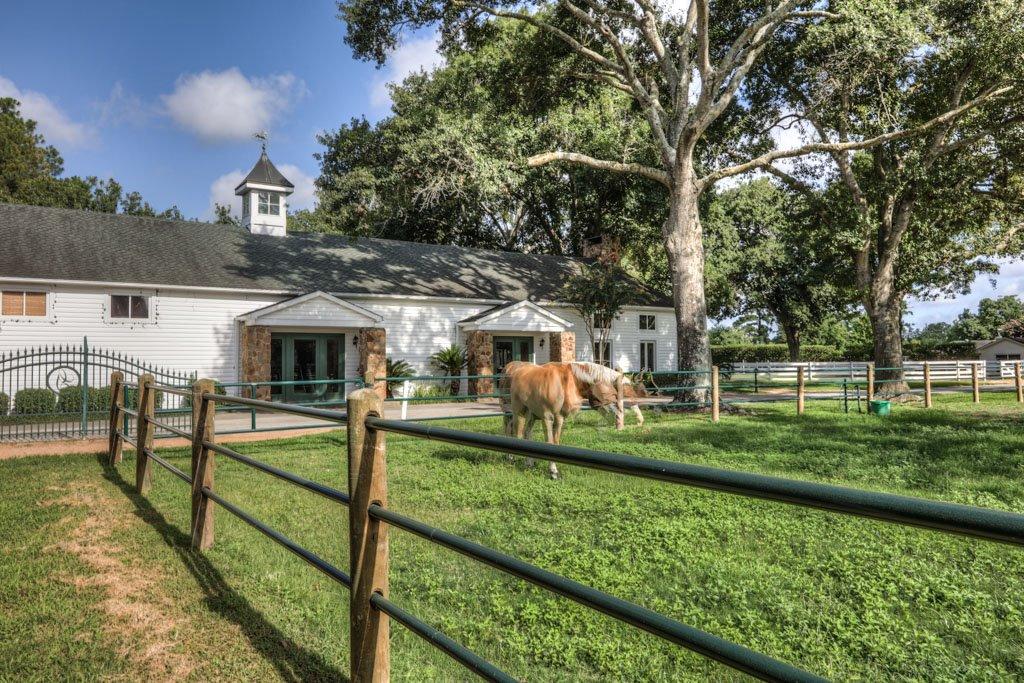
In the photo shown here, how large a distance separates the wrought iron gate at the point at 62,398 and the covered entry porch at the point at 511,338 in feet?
33.3

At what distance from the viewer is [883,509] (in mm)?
1286

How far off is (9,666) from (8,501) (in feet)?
14.7

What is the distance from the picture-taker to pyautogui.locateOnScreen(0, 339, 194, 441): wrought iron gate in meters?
12.4

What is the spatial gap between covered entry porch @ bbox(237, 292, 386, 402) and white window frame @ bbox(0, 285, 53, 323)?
5.01 meters

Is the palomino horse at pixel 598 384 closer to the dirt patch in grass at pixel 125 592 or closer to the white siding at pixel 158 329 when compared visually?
the dirt patch in grass at pixel 125 592

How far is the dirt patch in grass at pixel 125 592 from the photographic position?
3.43 meters

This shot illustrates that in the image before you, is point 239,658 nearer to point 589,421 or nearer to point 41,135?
point 589,421

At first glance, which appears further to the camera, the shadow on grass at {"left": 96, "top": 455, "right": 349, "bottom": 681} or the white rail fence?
the white rail fence

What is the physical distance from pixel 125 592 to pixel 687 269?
57.9 ft

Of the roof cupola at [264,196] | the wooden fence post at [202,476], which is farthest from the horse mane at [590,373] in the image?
the roof cupola at [264,196]

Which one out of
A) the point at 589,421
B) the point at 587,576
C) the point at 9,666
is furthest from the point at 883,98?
the point at 9,666

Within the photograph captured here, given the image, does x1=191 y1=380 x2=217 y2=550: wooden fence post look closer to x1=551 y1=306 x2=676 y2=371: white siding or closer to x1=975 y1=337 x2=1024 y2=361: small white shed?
x1=551 y1=306 x2=676 y2=371: white siding

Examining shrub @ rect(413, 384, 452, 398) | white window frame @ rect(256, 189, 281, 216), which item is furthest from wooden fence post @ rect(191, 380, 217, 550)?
white window frame @ rect(256, 189, 281, 216)

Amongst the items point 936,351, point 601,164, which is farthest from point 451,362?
point 936,351
